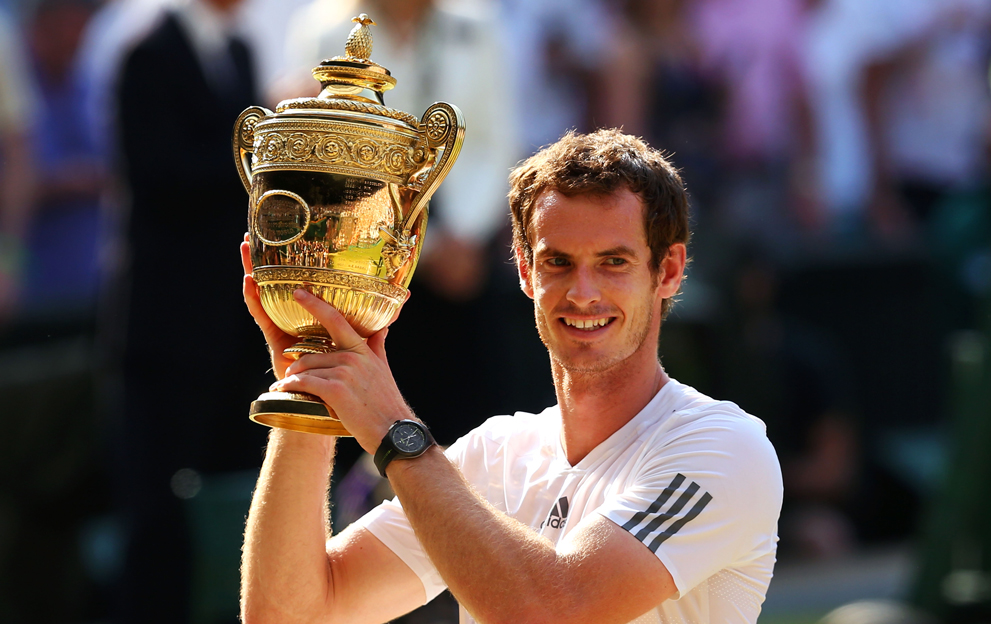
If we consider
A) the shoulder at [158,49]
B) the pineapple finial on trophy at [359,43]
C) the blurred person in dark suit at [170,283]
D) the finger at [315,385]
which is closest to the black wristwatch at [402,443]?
the finger at [315,385]

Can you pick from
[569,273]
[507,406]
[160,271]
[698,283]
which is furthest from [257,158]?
[698,283]

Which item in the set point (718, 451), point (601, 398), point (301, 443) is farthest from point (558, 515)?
point (301, 443)

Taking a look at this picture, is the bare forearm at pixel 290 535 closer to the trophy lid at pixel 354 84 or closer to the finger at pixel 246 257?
the finger at pixel 246 257

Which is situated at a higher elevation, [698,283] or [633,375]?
[698,283]

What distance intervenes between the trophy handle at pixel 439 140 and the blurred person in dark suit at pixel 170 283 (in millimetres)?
2799

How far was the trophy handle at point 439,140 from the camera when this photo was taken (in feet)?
10.3

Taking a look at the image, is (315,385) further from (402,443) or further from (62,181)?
(62,181)

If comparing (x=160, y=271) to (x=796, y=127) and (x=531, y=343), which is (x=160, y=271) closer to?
(x=531, y=343)

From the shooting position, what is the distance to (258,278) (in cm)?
317

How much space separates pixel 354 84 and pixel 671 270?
2.86 feet

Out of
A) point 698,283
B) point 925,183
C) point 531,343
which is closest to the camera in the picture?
point 531,343

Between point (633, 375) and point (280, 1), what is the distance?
4.85 meters

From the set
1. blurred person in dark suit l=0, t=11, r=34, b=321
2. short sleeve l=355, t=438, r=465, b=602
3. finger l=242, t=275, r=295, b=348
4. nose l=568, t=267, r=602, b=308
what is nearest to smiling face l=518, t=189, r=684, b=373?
nose l=568, t=267, r=602, b=308

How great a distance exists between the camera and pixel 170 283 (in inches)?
229
